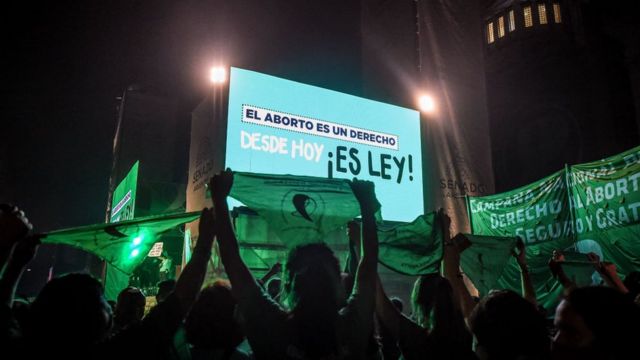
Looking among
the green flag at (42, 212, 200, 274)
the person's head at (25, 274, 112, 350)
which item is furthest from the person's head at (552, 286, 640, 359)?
the green flag at (42, 212, 200, 274)

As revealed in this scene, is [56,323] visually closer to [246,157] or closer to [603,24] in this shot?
[246,157]

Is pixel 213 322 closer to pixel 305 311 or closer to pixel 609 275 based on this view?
pixel 305 311

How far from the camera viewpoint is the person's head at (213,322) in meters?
2.30

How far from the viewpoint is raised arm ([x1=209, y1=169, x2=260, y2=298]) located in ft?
6.98

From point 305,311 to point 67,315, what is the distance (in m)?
0.97

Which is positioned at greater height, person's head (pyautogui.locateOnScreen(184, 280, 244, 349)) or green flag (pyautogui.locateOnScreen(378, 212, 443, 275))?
green flag (pyautogui.locateOnScreen(378, 212, 443, 275))

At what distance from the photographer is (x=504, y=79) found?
2497 centimetres

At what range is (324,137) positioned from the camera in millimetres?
9656

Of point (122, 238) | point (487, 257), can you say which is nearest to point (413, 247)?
point (487, 257)

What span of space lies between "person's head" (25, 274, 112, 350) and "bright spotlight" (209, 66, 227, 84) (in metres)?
7.43

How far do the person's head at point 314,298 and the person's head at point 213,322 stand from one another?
37 cm

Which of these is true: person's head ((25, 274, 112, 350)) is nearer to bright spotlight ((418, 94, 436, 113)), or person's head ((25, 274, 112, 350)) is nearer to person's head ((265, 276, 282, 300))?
person's head ((265, 276, 282, 300))

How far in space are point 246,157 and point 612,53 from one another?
2145cm

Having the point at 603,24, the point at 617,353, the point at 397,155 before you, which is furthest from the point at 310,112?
the point at 603,24
